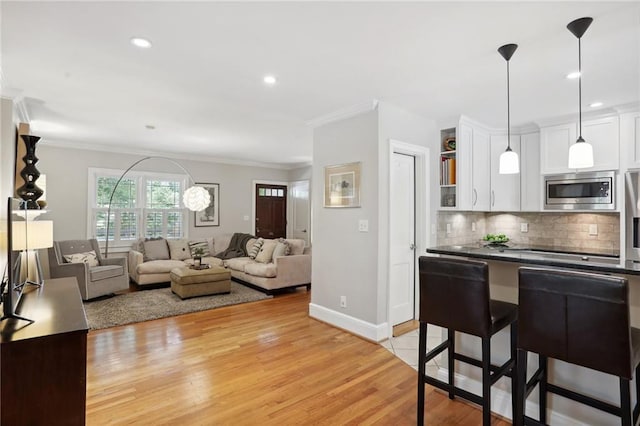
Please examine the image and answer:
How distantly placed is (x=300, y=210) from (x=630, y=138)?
20.4 ft

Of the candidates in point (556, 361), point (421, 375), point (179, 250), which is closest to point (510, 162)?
point (556, 361)

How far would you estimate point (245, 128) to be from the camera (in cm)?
490

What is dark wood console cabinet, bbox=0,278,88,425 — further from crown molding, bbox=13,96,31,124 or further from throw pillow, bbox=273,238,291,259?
throw pillow, bbox=273,238,291,259

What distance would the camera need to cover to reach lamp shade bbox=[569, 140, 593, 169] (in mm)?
2111

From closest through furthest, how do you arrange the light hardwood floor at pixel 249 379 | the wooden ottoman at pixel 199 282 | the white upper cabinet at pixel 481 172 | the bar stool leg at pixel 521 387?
the bar stool leg at pixel 521 387 < the light hardwood floor at pixel 249 379 < the white upper cabinet at pixel 481 172 < the wooden ottoman at pixel 199 282

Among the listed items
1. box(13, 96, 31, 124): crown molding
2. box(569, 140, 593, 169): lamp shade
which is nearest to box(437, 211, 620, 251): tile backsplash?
box(569, 140, 593, 169): lamp shade

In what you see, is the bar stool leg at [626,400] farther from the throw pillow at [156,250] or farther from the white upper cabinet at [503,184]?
the throw pillow at [156,250]

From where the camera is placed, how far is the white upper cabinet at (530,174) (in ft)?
14.3

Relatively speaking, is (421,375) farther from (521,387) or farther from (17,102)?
(17,102)

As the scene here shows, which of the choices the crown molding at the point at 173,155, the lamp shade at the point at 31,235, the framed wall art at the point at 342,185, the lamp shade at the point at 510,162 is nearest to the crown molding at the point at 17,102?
the lamp shade at the point at 31,235

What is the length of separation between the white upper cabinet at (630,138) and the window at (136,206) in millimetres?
6949

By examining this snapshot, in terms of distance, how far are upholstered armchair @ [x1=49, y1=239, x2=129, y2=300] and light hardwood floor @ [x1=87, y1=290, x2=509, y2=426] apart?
1.41 meters

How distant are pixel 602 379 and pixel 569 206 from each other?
8.84 ft

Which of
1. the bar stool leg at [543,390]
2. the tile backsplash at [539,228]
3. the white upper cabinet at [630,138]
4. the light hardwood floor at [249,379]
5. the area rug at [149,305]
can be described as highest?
the white upper cabinet at [630,138]
